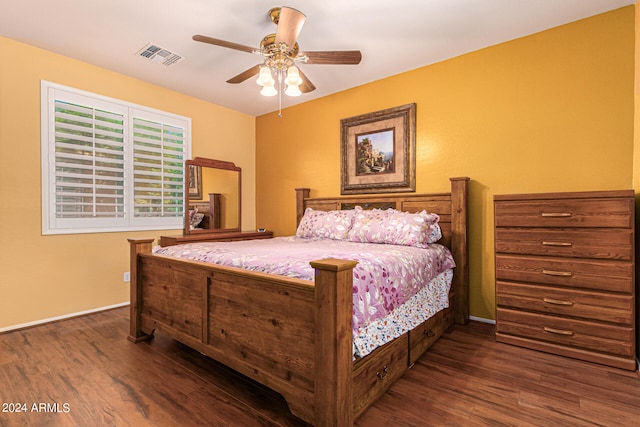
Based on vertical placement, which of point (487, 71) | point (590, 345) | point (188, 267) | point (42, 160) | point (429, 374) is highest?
point (487, 71)

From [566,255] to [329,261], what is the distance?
1.85m

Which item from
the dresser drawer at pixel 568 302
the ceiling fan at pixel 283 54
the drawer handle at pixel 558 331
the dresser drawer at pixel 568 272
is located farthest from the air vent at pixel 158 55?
the drawer handle at pixel 558 331

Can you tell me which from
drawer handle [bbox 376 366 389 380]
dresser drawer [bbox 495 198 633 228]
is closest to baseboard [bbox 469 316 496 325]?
dresser drawer [bbox 495 198 633 228]

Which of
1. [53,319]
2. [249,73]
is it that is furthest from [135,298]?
[249,73]

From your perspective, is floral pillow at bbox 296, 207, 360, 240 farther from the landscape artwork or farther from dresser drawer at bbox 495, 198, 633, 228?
dresser drawer at bbox 495, 198, 633, 228

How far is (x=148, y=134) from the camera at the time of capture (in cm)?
357

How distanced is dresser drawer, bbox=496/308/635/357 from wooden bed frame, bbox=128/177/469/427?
19.0 inches

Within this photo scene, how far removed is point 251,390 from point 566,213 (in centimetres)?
235

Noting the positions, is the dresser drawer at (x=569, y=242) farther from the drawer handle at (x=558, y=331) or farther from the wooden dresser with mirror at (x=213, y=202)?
the wooden dresser with mirror at (x=213, y=202)

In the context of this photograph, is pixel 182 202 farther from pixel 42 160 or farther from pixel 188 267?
pixel 188 267

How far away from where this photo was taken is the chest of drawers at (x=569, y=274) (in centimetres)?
197

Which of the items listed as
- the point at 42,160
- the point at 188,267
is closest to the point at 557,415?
the point at 188,267

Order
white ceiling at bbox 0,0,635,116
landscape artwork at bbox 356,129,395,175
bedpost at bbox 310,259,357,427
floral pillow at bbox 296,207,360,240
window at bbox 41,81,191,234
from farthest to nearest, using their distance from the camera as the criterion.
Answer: landscape artwork at bbox 356,129,395,175, floral pillow at bbox 296,207,360,240, window at bbox 41,81,191,234, white ceiling at bbox 0,0,635,116, bedpost at bbox 310,259,357,427

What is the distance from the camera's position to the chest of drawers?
1969mm
